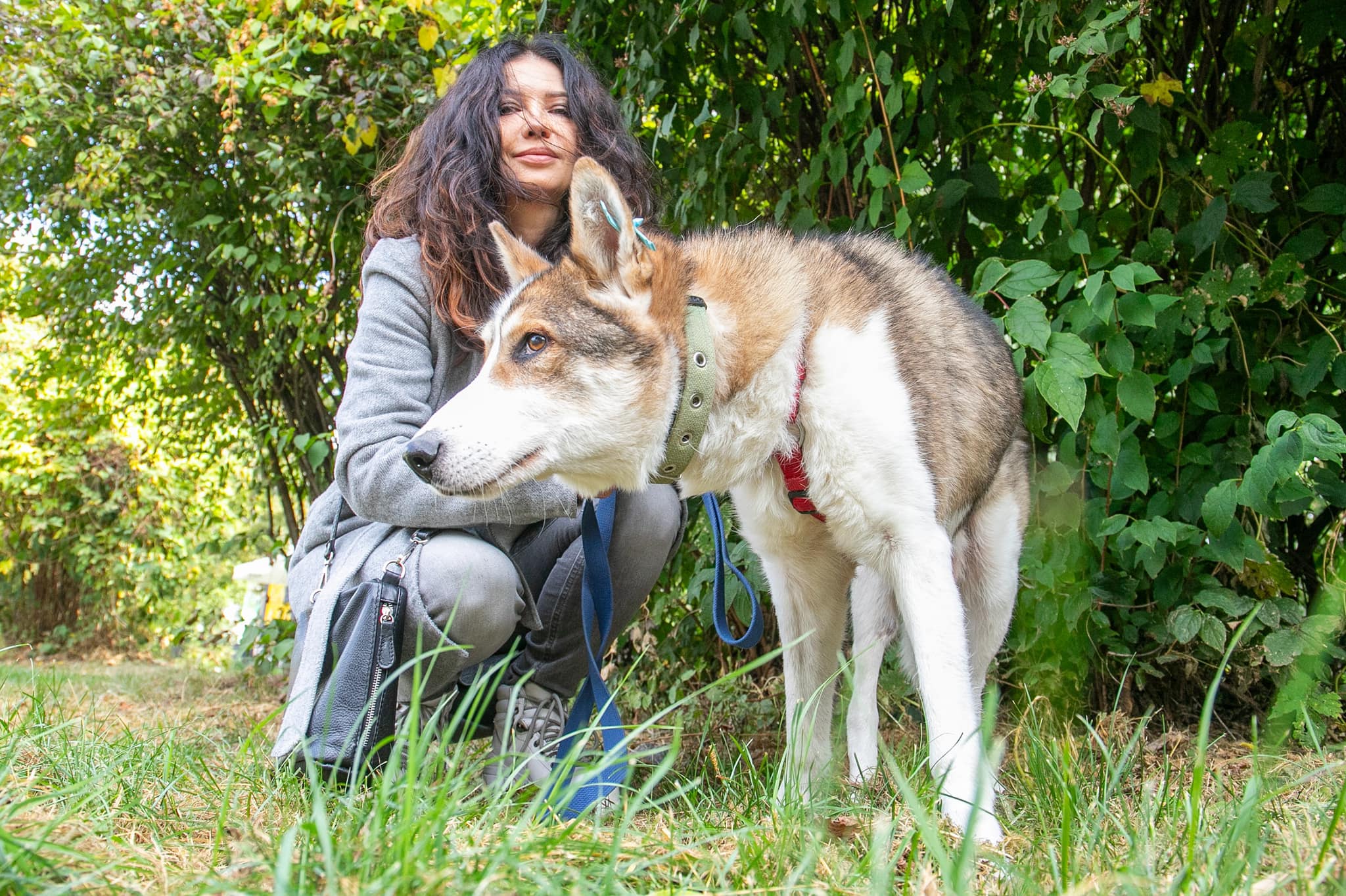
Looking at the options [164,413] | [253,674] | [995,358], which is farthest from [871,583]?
[164,413]

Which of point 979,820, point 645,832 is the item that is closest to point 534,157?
point 645,832

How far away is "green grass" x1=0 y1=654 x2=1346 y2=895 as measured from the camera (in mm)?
1167

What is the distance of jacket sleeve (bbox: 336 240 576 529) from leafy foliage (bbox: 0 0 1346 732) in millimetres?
869

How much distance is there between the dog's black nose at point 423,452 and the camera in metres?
2.03

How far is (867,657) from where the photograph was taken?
2646 millimetres

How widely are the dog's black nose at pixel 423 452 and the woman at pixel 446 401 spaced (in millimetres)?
270

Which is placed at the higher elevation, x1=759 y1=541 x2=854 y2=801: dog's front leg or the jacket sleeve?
the jacket sleeve

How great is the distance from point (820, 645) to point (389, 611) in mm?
1107

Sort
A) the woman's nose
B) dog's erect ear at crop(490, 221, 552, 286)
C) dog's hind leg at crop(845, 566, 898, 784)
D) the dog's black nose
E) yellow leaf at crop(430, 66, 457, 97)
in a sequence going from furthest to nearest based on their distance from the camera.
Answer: yellow leaf at crop(430, 66, 457, 97), the woman's nose, dog's hind leg at crop(845, 566, 898, 784), dog's erect ear at crop(490, 221, 552, 286), the dog's black nose

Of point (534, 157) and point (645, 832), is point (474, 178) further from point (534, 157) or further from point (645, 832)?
point (645, 832)

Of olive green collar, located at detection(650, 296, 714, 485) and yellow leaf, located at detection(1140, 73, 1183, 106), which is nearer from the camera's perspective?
olive green collar, located at detection(650, 296, 714, 485)

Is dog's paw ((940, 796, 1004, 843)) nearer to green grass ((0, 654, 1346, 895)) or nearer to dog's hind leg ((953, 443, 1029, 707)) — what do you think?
green grass ((0, 654, 1346, 895))

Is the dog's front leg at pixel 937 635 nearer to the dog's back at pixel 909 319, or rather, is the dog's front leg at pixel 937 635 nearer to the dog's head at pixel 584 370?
the dog's back at pixel 909 319

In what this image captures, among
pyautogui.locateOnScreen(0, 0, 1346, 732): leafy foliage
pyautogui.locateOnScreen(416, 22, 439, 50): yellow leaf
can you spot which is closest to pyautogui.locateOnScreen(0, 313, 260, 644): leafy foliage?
pyautogui.locateOnScreen(416, 22, 439, 50): yellow leaf
